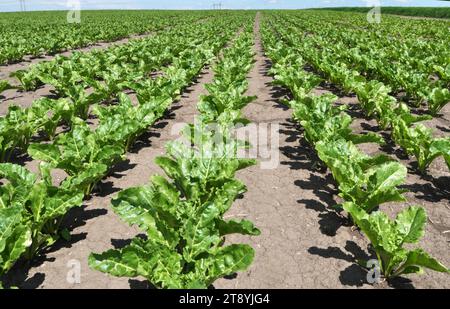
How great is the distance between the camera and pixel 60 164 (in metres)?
4.70

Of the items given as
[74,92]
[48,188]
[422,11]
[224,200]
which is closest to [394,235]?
[224,200]

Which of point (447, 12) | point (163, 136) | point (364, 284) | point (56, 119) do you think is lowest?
point (364, 284)

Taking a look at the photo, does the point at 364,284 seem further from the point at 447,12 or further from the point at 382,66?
the point at 447,12

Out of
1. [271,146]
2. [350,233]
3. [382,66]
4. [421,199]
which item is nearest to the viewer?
[350,233]

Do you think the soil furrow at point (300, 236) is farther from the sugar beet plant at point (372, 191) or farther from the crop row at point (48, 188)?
the crop row at point (48, 188)

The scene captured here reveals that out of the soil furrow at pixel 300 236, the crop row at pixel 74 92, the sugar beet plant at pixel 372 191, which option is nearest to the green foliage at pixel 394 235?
the sugar beet plant at pixel 372 191

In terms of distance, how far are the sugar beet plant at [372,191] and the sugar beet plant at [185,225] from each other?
104 centimetres

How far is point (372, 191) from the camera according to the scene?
→ 429 centimetres

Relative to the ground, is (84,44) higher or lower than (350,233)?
higher

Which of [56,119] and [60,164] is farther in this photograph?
[56,119]

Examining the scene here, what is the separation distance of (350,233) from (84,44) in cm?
2047

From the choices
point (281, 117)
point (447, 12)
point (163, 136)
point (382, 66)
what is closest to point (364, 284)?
point (163, 136)

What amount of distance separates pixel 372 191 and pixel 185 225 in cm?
211

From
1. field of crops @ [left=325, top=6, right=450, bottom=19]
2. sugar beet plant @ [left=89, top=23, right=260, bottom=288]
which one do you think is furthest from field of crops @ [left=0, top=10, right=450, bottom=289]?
field of crops @ [left=325, top=6, right=450, bottom=19]
